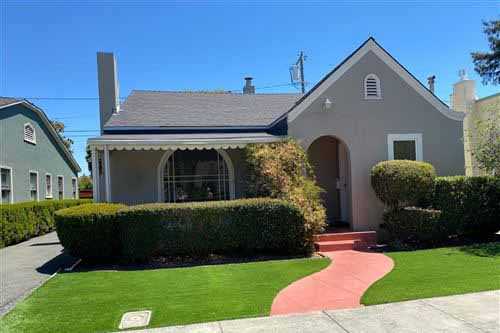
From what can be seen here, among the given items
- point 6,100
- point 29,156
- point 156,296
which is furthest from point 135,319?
point 29,156

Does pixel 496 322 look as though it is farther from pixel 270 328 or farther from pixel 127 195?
pixel 127 195

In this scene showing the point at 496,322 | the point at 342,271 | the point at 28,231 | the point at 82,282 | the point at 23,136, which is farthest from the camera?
the point at 23,136

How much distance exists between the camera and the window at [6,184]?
1709 centimetres

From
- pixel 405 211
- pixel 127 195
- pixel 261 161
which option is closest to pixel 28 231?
pixel 127 195

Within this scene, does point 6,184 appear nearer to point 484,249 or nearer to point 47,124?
point 47,124

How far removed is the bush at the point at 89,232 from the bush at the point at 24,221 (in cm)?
570

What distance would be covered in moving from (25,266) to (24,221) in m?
6.18

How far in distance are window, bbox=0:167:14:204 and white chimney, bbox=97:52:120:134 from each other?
537cm

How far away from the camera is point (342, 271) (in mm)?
9047

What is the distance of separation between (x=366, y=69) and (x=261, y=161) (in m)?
4.91

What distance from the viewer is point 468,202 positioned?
11.9 meters

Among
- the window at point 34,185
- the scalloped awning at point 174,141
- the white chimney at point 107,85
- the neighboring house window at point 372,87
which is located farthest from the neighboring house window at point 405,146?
the window at point 34,185

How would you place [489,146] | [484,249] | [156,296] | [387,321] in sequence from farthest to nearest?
[489,146], [484,249], [156,296], [387,321]

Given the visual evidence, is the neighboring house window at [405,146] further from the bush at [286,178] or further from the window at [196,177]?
the window at [196,177]
